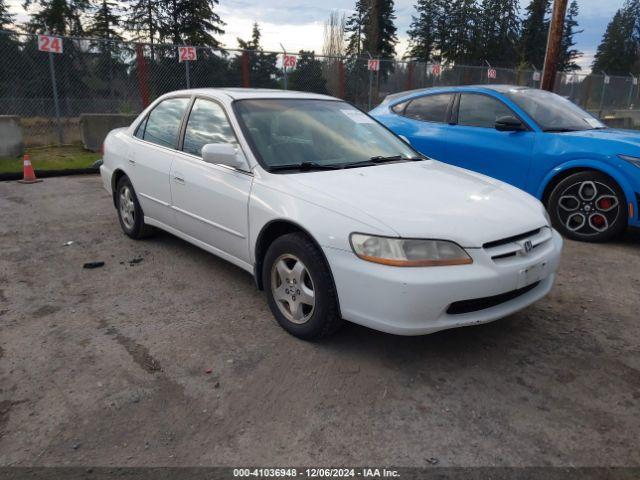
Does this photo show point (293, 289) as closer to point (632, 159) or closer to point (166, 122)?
point (166, 122)

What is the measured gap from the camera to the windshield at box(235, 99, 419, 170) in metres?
3.52

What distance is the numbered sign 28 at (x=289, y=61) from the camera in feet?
45.9

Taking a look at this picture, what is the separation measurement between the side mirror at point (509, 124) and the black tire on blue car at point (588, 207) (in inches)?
31.0

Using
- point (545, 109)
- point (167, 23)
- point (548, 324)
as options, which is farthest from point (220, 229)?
point (167, 23)

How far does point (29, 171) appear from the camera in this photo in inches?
324

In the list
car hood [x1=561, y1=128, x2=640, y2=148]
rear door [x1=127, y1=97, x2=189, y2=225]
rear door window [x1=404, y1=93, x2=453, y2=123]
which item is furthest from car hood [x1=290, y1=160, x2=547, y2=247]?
rear door window [x1=404, y1=93, x2=453, y2=123]

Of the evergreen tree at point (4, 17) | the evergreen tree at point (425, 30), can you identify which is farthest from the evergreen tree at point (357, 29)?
the evergreen tree at point (4, 17)

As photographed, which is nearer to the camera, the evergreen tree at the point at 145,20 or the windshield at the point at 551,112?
the windshield at the point at 551,112

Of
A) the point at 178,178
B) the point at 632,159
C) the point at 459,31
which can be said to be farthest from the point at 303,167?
the point at 459,31

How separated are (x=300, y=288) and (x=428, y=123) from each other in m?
4.13

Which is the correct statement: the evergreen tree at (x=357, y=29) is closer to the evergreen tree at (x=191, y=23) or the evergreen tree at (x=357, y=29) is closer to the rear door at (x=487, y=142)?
the evergreen tree at (x=191, y=23)

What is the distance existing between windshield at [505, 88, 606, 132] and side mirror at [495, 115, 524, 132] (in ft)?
0.80

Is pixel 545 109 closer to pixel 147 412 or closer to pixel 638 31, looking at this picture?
pixel 147 412

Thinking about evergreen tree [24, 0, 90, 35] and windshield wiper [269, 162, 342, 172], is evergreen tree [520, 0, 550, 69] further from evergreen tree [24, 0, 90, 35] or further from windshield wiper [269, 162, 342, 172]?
windshield wiper [269, 162, 342, 172]
